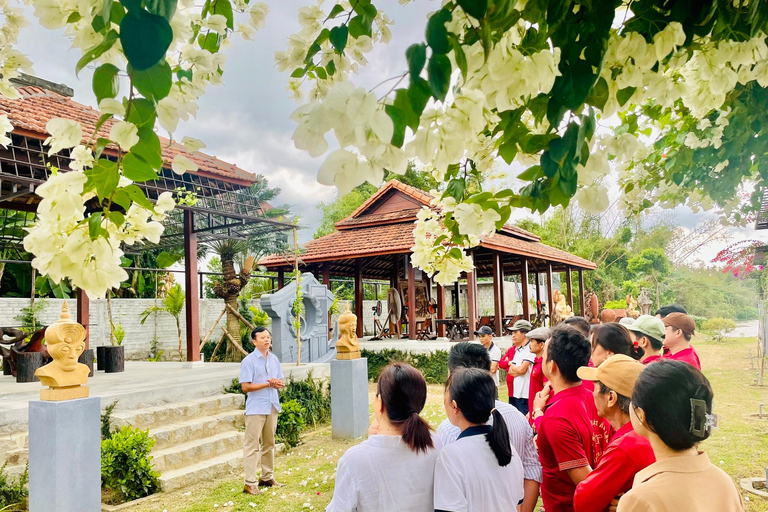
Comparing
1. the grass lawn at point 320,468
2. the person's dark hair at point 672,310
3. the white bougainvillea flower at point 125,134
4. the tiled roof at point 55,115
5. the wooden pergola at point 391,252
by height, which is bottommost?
the grass lawn at point 320,468

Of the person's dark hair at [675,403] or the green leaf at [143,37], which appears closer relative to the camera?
the green leaf at [143,37]

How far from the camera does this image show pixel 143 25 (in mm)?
795

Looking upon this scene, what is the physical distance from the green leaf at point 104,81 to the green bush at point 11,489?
17.4 ft

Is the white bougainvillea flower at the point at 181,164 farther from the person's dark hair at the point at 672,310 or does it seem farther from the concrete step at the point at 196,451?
the concrete step at the point at 196,451

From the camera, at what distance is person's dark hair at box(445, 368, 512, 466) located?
7.45 ft

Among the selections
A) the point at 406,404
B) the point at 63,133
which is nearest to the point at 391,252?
the point at 406,404

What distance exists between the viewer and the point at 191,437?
6434 millimetres

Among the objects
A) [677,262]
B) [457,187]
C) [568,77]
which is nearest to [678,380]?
[457,187]

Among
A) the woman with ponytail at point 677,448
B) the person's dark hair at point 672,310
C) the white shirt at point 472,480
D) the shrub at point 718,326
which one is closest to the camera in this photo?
the woman with ponytail at point 677,448

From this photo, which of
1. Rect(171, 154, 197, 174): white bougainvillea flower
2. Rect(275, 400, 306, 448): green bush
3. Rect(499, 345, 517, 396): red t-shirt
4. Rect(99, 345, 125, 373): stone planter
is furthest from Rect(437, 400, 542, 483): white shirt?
Rect(99, 345, 125, 373): stone planter

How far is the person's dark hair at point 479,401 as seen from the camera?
2270 millimetres

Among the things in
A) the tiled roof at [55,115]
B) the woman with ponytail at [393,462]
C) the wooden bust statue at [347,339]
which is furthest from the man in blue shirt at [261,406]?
the woman with ponytail at [393,462]

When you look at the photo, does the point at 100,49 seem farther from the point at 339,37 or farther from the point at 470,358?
the point at 470,358

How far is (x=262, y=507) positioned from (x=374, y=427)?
10.7ft
